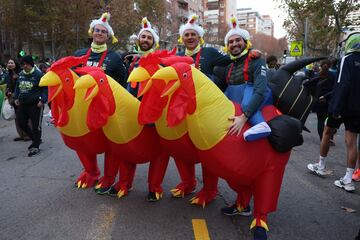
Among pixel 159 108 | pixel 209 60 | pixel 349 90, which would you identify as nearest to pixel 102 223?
pixel 159 108

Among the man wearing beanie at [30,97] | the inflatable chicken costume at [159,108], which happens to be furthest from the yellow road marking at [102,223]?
the man wearing beanie at [30,97]

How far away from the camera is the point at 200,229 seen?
11.7 ft

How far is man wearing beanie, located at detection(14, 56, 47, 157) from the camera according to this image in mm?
6680

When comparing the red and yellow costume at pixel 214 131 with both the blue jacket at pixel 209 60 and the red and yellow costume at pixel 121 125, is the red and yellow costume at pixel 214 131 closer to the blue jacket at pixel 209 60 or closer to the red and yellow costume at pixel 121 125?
the red and yellow costume at pixel 121 125

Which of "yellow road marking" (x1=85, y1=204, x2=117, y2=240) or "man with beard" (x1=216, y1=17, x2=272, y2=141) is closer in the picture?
"man with beard" (x1=216, y1=17, x2=272, y2=141)

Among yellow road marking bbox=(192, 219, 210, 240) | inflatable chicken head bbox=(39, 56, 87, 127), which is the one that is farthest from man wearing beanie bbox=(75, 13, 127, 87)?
yellow road marking bbox=(192, 219, 210, 240)

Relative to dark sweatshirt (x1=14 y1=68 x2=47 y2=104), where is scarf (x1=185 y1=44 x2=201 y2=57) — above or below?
above

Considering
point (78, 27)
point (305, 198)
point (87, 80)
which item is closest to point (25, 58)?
point (87, 80)

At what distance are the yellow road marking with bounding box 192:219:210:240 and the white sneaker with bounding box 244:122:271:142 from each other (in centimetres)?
113

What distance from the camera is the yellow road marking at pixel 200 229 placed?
133 inches

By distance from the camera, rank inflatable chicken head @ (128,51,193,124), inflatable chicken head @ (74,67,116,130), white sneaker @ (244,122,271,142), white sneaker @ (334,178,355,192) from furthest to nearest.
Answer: white sneaker @ (334,178,355,192)
inflatable chicken head @ (74,67,116,130)
inflatable chicken head @ (128,51,193,124)
white sneaker @ (244,122,271,142)

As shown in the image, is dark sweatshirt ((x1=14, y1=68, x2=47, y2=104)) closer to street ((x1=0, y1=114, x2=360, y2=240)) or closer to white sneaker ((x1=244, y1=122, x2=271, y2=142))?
street ((x1=0, y1=114, x2=360, y2=240))

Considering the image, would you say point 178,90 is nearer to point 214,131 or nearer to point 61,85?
point 214,131

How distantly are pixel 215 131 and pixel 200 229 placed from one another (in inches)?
45.9
